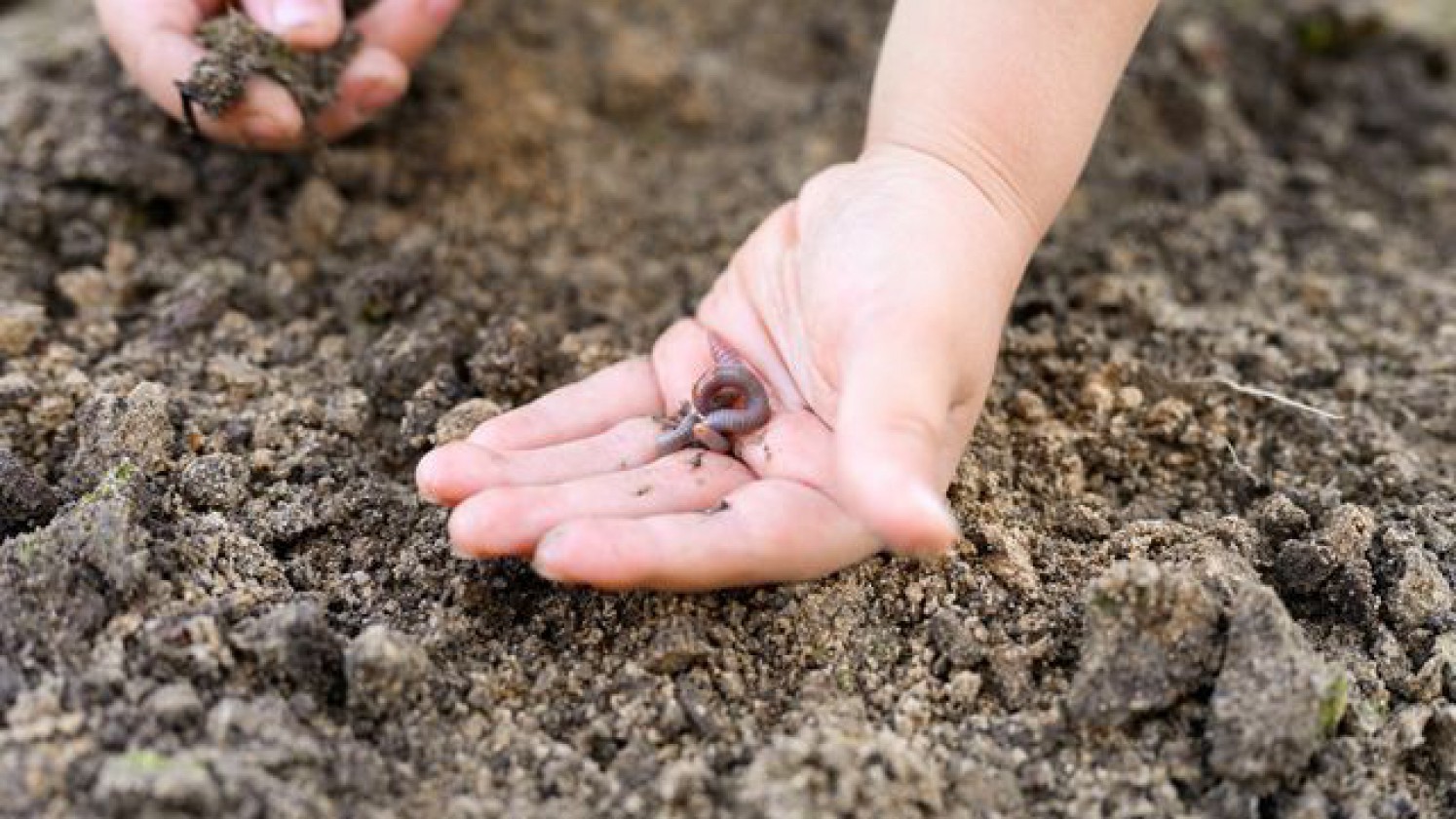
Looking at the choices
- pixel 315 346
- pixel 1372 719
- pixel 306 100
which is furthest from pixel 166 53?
pixel 1372 719

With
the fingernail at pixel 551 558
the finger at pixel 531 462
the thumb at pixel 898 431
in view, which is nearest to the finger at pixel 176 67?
the finger at pixel 531 462

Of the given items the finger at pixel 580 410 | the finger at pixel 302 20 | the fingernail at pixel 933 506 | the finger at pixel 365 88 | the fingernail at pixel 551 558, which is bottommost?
the finger at pixel 580 410

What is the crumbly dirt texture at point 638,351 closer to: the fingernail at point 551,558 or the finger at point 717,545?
the finger at point 717,545

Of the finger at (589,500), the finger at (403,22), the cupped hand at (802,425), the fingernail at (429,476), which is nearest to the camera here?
the cupped hand at (802,425)

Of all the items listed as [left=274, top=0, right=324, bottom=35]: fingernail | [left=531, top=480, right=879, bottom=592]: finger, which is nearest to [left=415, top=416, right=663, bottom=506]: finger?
[left=531, top=480, right=879, bottom=592]: finger

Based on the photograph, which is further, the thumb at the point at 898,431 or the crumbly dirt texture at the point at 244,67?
the crumbly dirt texture at the point at 244,67

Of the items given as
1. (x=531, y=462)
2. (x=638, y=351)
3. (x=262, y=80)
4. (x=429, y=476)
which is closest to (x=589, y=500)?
(x=531, y=462)
